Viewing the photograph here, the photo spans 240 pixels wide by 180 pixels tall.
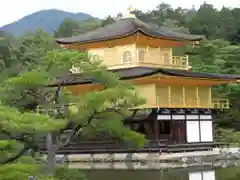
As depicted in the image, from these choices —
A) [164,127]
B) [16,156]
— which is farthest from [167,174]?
[16,156]

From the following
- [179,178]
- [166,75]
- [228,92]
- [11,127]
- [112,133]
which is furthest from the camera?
[228,92]

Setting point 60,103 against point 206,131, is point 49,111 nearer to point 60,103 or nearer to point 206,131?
point 60,103

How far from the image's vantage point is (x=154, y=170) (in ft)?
66.5

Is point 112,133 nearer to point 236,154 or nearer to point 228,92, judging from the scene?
point 236,154

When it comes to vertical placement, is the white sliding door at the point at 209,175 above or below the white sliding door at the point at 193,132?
below

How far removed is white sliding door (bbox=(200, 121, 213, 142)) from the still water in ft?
20.8

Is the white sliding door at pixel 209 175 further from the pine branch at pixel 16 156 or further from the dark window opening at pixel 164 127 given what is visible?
the pine branch at pixel 16 156

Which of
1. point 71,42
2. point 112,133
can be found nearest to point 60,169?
point 112,133

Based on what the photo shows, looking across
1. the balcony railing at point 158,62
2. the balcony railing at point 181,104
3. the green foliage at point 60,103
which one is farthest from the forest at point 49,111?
the balcony railing at point 158,62

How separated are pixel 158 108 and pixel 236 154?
12.7 feet

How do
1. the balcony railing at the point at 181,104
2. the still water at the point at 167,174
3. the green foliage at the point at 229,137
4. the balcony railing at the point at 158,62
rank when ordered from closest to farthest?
the still water at the point at 167,174, the balcony railing at the point at 181,104, the balcony railing at the point at 158,62, the green foliage at the point at 229,137

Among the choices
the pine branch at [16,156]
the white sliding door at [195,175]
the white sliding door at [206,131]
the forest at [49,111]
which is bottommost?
the white sliding door at [195,175]

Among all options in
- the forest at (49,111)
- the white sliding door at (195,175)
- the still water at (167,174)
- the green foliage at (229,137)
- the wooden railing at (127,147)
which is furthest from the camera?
the green foliage at (229,137)

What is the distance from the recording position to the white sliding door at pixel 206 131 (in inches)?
1064
